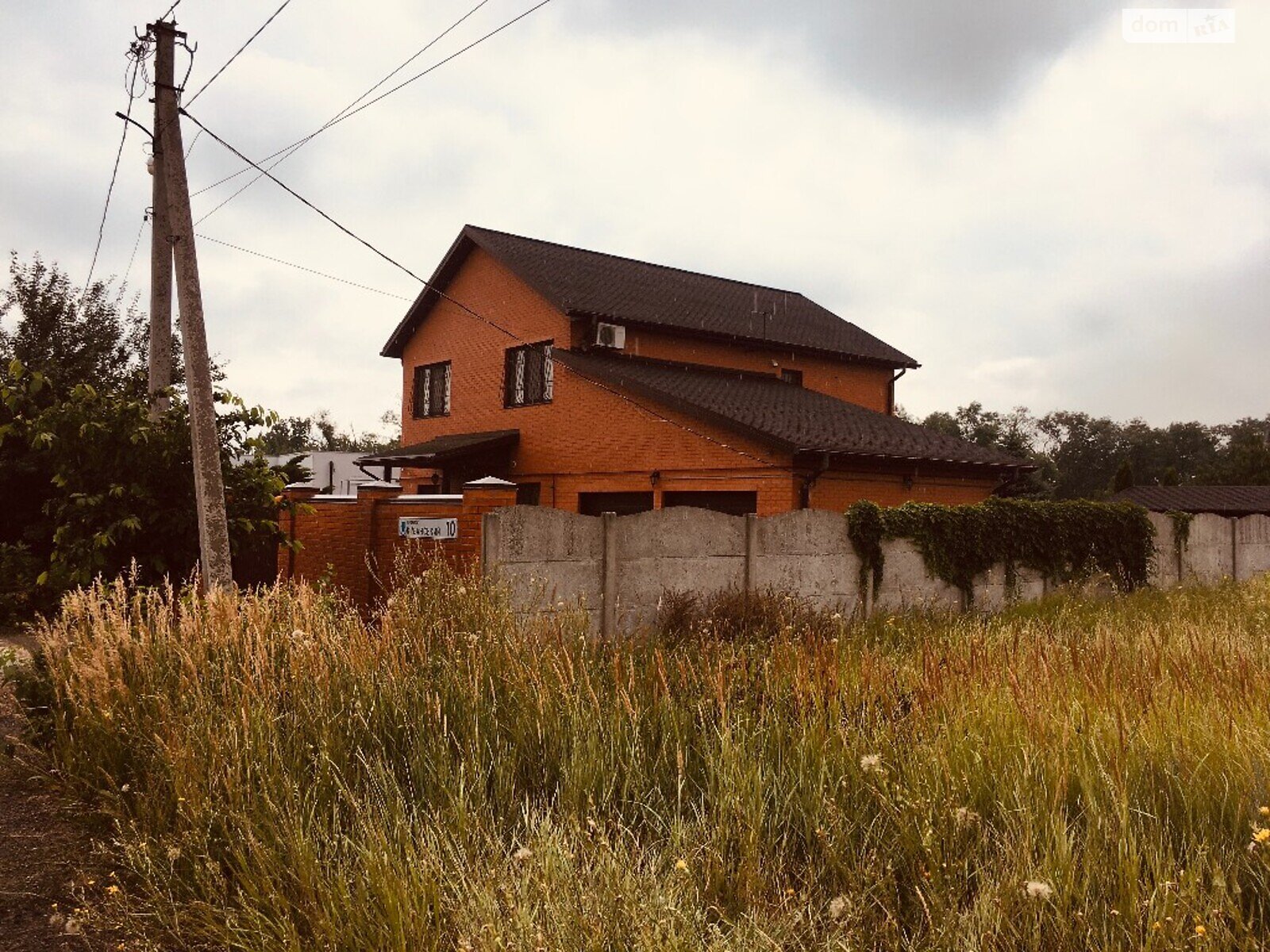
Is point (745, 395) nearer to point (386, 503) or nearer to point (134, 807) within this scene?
point (386, 503)

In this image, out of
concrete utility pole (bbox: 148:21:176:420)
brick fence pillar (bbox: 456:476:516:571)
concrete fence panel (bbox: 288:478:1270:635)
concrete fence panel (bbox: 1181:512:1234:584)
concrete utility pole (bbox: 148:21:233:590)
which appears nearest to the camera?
concrete utility pole (bbox: 148:21:233:590)

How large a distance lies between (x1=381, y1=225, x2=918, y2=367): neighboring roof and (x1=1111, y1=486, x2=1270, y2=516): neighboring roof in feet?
69.0

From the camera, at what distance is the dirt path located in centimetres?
435

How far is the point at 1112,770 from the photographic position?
4.21 meters

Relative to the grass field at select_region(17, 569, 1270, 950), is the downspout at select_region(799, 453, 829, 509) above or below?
above

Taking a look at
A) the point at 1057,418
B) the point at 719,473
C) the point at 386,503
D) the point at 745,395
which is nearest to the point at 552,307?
the point at 745,395

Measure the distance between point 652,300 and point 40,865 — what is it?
2095cm

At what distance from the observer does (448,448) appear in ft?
71.9

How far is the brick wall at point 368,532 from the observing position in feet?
34.8

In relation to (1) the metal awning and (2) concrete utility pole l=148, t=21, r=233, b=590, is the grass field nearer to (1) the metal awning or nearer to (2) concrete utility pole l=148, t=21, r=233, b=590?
(2) concrete utility pole l=148, t=21, r=233, b=590

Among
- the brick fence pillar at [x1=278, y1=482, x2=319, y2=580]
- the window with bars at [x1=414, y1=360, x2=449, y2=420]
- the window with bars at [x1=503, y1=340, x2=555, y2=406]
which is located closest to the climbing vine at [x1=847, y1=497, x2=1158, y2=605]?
the brick fence pillar at [x1=278, y1=482, x2=319, y2=580]

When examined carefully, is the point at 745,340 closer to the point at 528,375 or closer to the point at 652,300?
the point at 652,300

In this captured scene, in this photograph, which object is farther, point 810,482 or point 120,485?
point 810,482

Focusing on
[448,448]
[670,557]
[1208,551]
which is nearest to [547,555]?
[670,557]
